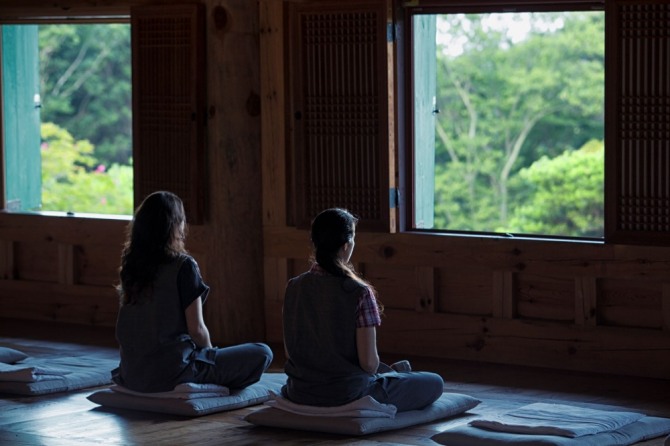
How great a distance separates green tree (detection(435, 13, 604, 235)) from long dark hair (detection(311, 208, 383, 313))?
9388 mm

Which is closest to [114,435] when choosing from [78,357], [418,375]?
[418,375]

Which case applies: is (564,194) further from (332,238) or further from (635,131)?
(332,238)

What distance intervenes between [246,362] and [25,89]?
3.23 m

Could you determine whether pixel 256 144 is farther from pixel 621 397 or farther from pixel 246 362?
pixel 621 397

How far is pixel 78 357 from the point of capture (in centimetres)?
612

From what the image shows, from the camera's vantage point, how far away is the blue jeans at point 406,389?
4652mm

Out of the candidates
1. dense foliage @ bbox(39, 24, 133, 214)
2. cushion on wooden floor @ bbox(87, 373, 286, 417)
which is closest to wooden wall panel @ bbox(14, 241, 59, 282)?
cushion on wooden floor @ bbox(87, 373, 286, 417)

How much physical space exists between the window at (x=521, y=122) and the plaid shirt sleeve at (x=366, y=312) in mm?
8785

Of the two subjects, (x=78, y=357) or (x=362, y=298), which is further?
(x=78, y=357)

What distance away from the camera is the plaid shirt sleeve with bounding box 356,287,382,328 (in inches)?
176

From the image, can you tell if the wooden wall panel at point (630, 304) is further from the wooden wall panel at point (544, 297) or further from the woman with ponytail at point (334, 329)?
the woman with ponytail at point (334, 329)

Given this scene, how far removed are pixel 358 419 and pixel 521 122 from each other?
9786 mm

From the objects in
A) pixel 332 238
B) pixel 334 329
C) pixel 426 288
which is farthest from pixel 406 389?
pixel 426 288

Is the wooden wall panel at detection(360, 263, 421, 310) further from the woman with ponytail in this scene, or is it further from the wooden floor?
the woman with ponytail
